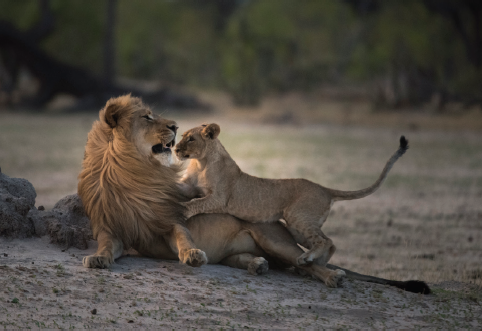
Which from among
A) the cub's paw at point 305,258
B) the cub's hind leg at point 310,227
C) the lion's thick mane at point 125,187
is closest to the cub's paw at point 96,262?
the lion's thick mane at point 125,187

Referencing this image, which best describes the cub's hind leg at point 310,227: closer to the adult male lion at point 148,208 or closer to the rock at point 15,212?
the adult male lion at point 148,208

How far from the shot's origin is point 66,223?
14.6 ft

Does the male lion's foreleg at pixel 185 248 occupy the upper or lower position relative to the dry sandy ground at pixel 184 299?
upper

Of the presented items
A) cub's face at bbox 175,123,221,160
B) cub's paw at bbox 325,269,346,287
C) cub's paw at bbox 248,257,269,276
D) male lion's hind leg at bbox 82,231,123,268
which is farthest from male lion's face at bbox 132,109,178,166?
cub's paw at bbox 325,269,346,287

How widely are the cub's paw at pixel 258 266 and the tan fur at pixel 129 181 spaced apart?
0.47 metres

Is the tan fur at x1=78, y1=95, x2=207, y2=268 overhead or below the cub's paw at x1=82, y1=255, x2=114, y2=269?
overhead

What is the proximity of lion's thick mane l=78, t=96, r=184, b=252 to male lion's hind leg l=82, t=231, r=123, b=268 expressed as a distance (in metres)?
0.08

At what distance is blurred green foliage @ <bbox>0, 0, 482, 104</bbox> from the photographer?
26578mm

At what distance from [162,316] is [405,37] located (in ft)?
87.0

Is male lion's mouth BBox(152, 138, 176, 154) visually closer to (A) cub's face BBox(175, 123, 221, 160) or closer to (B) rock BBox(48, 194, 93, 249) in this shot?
(A) cub's face BBox(175, 123, 221, 160)

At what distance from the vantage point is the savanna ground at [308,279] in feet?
11.1

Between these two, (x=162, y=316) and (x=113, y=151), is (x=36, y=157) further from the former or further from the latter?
(x=162, y=316)

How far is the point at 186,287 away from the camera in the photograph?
12.2 feet

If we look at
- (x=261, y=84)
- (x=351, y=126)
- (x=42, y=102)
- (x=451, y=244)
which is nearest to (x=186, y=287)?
(x=451, y=244)
